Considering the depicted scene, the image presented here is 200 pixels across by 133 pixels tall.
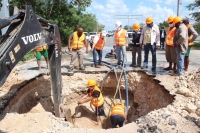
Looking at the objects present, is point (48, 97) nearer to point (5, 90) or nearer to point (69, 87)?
point (69, 87)

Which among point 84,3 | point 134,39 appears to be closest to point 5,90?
point 134,39

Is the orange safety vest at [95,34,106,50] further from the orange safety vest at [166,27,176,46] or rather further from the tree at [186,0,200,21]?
the tree at [186,0,200,21]

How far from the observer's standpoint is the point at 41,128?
13.0 feet

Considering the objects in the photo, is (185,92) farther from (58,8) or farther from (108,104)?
(58,8)

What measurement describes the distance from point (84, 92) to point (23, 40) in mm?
5507

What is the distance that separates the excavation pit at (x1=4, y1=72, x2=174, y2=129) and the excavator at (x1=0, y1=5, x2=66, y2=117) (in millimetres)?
2408

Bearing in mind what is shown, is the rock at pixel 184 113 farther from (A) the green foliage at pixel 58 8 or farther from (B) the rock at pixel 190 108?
(A) the green foliage at pixel 58 8

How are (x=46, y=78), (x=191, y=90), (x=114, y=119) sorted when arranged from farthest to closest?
(x=46, y=78) < (x=191, y=90) < (x=114, y=119)

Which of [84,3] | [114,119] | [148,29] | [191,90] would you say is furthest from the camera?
[84,3]

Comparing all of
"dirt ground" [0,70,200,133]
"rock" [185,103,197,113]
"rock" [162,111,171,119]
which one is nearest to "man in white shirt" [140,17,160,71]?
"dirt ground" [0,70,200,133]

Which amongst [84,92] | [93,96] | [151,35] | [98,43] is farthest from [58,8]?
[93,96]

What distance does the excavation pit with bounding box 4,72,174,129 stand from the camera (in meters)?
6.72

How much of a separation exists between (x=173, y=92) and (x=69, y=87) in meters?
3.85

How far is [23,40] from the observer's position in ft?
10.2
